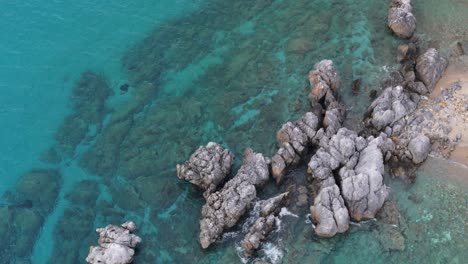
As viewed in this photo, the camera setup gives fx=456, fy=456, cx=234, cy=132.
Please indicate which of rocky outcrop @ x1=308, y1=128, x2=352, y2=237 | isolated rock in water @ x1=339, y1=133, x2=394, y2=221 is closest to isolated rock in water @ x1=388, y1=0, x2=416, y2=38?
rocky outcrop @ x1=308, y1=128, x2=352, y2=237

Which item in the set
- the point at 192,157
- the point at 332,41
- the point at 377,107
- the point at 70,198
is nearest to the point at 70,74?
→ the point at 70,198

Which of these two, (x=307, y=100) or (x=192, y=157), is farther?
(x=307, y=100)

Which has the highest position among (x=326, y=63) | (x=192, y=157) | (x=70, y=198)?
(x=326, y=63)

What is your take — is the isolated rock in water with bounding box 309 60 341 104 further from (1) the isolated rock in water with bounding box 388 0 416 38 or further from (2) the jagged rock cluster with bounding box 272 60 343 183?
(1) the isolated rock in water with bounding box 388 0 416 38

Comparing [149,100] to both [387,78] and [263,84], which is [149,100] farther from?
[387,78]

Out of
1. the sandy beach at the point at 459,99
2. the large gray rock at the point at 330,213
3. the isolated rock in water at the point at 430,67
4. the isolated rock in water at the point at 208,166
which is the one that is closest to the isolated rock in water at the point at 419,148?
the sandy beach at the point at 459,99

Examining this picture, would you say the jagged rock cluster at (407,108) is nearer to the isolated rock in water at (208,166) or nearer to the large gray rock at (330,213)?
the large gray rock at (330,213)
